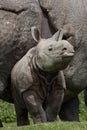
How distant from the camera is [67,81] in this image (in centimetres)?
963

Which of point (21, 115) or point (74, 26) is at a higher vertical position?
point (74, 26)

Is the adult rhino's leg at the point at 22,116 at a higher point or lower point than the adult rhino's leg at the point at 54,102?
lower

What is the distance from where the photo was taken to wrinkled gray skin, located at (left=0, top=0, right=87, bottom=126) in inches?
365

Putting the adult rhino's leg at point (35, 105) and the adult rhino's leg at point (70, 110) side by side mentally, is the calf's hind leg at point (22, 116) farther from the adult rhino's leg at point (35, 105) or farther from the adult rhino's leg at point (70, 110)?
the adult rhino's leg at point (70, 110)

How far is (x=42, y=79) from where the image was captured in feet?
28.0

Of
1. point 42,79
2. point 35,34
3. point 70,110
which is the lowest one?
point 70,110

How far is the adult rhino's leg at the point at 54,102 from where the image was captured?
8.61 metres

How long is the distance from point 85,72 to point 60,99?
4.14ft

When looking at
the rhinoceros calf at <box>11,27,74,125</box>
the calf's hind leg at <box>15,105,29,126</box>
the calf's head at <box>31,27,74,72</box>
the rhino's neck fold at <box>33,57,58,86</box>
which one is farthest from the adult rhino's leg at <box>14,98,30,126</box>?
the calf's head at <box>31,27,74,72</box>

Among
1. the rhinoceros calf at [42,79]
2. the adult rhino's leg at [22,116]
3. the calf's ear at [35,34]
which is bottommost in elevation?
the adult rhino's leg at [22,116]

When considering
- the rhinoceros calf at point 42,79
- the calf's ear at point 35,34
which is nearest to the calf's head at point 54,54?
the rhinoceros calf at point 42,79

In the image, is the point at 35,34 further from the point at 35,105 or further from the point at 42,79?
the point at 35,105

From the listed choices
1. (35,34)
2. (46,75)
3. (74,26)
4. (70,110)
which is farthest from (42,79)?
(70,110)

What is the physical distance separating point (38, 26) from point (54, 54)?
117 cm
